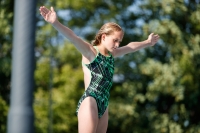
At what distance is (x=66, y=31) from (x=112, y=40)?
0.53 meters

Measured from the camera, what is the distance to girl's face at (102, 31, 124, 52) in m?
3.52

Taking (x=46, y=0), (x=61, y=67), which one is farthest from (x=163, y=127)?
(x=46, y=0)

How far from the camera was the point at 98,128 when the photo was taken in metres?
3.57

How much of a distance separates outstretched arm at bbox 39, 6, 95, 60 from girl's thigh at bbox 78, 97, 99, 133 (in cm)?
35

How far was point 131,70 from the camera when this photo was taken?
16750 millimetres

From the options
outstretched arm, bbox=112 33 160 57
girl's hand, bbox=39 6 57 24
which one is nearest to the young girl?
outstretched arm, bbox=112 33 160 57

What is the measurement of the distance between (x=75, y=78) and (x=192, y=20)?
4.72 meters

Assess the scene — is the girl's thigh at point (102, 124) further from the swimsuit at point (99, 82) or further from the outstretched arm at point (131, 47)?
the outstretched arm at point (131, 47)

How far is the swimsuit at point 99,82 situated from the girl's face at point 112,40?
0.09 metres

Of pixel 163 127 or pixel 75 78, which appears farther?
pixel 75 78

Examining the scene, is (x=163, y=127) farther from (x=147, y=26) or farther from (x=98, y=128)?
(x=98, y=128)

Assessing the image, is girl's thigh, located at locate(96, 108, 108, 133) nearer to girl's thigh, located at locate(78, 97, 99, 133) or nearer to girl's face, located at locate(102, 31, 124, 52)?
girl's thigh, located at locate(78, 97, 99, 133)

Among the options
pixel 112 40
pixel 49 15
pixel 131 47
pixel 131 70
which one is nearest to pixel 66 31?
pixel 49 15

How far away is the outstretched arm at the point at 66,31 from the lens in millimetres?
3059
